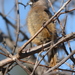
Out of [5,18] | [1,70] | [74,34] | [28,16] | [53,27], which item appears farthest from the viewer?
[5,18]

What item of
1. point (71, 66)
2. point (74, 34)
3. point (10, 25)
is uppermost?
point (10, 25)

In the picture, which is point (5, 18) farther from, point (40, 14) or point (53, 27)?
point (53, 27)

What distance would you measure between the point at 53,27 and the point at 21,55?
1116 millimetres

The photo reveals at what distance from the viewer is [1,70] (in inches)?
106

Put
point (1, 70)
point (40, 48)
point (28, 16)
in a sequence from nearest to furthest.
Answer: point (40, 48) < point (1, 70) < point (28, 16)

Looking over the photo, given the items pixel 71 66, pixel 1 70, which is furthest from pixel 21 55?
pixel 71 66

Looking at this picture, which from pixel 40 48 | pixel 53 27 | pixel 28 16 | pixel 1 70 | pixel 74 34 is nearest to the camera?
pixel 74 34

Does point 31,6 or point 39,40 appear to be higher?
point 31,6

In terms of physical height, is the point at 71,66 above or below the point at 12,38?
below

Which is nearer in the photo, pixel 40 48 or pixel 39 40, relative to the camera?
pixel 40 48

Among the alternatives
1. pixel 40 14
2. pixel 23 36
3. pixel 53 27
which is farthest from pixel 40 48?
pixel 23 36

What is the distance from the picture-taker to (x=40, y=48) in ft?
8.17

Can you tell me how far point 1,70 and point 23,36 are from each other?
150cm

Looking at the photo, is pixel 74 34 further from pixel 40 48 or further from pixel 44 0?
pixel 44 0
